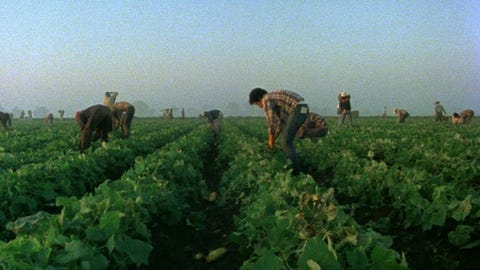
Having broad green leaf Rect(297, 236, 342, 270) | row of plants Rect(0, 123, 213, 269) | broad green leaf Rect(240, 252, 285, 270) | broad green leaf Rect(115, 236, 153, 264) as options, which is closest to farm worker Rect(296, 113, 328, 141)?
row of plants Rect(0, 123, 213, 269)

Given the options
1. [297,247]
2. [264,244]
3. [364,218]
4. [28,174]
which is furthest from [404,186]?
[28,174]

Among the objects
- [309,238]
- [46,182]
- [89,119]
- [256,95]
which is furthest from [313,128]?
[309,238]

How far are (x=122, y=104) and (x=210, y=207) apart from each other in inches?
399

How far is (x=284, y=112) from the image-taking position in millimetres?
8781

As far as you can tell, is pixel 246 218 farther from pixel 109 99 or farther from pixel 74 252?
pixel 109 99

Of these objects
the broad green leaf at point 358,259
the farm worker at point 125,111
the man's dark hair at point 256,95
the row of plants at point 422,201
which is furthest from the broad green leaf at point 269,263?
the farm worker at point 125,111

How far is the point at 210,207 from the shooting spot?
24.1 ft

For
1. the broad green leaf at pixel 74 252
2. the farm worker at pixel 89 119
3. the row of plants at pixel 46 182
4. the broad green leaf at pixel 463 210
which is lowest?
the row of plants at pixel 46 182

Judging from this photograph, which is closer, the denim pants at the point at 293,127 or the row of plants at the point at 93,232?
the row of plants at the point at 93,232

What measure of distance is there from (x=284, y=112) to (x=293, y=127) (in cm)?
35

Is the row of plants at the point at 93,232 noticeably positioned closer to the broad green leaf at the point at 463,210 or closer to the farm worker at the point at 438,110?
the broad green leaf at the point at 463,210

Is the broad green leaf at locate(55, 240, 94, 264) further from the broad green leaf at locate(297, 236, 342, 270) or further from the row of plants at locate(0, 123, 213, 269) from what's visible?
the broad green leaf at locate(297, 236, 342, 270)

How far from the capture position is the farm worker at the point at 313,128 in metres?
9.28

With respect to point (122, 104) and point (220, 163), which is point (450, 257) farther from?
point (122, 104)
